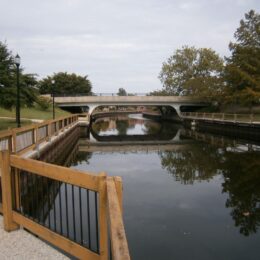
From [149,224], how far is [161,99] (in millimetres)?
45701

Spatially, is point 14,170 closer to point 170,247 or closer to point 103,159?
point 170,247

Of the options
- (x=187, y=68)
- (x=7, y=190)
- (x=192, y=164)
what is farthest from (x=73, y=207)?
(x=187, y=68)

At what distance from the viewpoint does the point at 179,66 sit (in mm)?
64500

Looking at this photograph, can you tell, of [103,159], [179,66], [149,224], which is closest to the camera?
[149,224]

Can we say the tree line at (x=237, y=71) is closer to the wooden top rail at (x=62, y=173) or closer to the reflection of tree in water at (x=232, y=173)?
the reflection of tree in water at (x=232, y=173)

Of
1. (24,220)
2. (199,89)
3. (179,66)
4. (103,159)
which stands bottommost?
(103,159)

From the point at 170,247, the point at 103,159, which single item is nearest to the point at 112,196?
the point at 170,247

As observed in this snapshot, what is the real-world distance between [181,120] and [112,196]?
175 ft

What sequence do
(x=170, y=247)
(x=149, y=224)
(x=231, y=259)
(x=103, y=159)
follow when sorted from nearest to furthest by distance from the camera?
(x=231, y=259) → (x=170, y=247) → (x=149, y=224) → (x=103, y=159)

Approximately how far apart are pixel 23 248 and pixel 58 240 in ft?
1.83

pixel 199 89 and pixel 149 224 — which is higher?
pixel 199 89

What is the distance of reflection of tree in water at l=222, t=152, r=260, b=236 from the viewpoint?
814 cm

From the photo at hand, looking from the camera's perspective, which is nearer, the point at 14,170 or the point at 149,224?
the point at 14,170

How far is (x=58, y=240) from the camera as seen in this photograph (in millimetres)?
3920
